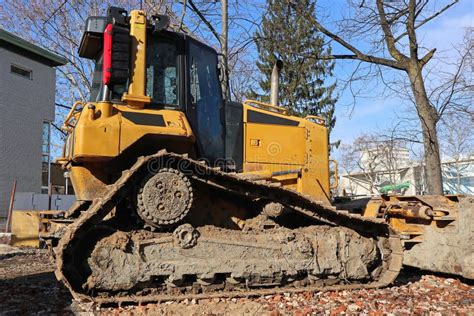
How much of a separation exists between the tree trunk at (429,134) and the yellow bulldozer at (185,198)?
12.9ft

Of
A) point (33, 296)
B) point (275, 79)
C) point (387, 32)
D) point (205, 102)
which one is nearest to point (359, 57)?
point (387, 32)

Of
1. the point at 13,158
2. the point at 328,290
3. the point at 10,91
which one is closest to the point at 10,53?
the point at 10,91

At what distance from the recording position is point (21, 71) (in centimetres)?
2203

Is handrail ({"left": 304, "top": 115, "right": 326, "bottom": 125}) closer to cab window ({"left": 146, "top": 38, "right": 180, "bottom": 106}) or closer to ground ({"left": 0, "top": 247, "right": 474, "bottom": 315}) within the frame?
cab window ({"left": 146, "top": 38, "right": 180, "bottom": 106})

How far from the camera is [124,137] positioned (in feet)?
18.0

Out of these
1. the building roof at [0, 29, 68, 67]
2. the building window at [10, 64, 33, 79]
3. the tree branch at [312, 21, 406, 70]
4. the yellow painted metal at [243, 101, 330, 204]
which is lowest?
the yellow painted metal at [243, 101, 330, 204]

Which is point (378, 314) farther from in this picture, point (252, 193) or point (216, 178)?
point (216, 178)

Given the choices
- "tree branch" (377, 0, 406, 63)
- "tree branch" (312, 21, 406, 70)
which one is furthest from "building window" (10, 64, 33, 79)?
"tree branch" (377, 0, 406, 63)

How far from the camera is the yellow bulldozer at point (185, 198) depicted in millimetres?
5383

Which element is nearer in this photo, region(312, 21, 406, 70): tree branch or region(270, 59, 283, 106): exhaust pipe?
region(270, 59, 283, 106): exhaust pipe

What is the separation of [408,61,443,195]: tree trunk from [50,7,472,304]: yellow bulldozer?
3944 mm

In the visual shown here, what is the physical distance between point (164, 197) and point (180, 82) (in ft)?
5.23

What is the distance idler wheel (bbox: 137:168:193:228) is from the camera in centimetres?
541

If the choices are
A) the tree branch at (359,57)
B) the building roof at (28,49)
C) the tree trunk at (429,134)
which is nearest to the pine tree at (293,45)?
the tree branch at (359,57)
